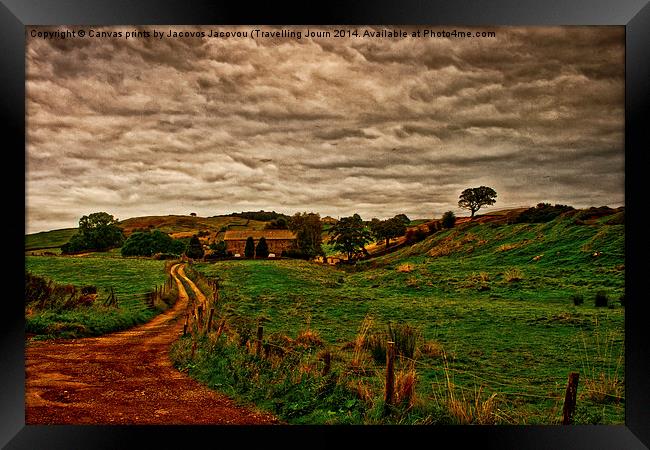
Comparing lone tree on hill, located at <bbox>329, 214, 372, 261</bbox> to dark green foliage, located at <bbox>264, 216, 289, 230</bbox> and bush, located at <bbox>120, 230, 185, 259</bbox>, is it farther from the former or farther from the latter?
bush, located at <bbox>120, 230, 185, 259</bbox>

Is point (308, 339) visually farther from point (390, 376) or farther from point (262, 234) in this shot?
point (262, 234)

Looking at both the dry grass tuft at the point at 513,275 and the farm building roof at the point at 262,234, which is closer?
the dry grass tuft at the point at 513,275

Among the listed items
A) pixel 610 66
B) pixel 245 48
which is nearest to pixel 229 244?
pixel 245 48

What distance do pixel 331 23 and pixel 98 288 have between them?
4773 mm

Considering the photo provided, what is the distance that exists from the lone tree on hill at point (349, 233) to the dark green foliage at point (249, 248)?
114 cm

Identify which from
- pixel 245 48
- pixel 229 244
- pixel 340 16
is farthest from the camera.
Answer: pixel 229 244

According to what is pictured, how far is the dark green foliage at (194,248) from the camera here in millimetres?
6145

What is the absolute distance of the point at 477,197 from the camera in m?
5.88

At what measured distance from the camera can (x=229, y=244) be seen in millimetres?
6344

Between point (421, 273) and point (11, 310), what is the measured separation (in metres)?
5.47

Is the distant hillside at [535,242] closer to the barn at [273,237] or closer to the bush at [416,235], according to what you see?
the bush at [416,235]

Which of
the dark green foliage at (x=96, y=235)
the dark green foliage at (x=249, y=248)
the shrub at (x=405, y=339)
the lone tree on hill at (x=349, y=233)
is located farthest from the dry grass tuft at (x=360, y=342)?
the dark green foliage at (x=96, y=235)

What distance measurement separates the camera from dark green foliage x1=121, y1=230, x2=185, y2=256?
602cm

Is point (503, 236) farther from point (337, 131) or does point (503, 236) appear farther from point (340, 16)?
point (340, 16)
